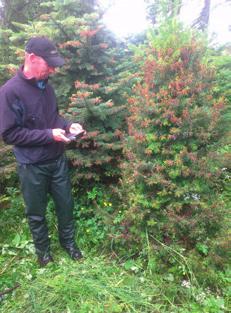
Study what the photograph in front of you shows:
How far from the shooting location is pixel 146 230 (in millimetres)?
3457

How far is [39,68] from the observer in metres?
3.23

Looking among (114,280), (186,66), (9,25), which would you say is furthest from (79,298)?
(9,25)

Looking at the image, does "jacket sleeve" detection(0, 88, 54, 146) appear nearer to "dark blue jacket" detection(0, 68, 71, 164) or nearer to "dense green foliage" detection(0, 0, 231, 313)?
"dark blue jacket" detection(0, 68, 71, 164)

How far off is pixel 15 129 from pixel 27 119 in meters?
0.20

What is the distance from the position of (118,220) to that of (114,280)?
730mm

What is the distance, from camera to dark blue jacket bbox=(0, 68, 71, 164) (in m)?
3.12

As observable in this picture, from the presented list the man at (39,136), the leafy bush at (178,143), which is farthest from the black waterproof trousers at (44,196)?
the leafy bush at (178,143)

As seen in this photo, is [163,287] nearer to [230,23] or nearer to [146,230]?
[146,230]

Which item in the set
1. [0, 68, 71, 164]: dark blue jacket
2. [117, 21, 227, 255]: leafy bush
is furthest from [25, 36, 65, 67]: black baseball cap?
[117, 21, 227, 255]: leafy bush

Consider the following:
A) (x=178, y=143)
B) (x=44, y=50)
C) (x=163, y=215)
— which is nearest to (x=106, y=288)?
(x=163, y=215)

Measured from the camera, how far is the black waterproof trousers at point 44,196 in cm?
340

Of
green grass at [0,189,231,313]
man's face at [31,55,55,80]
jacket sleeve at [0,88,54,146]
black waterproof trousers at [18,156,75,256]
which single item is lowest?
green grass at [0,189,231,313]

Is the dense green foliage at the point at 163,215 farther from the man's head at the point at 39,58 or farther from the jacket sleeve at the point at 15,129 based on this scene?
the jacket sleeve at the point at 15,129

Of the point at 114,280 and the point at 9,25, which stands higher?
the point at 9,25
